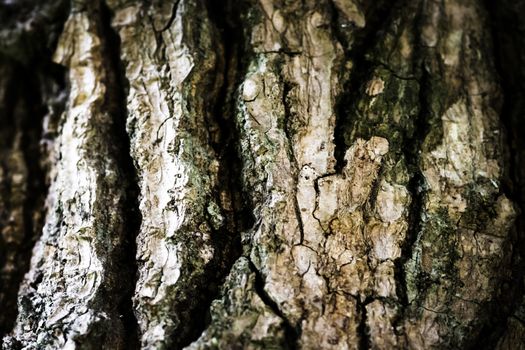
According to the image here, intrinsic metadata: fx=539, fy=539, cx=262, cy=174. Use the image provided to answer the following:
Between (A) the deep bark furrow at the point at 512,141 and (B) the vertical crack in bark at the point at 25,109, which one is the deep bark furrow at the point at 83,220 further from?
(A) the deep bark furrow at the point at 512,141

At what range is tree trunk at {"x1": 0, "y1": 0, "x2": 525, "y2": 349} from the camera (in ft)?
3.75

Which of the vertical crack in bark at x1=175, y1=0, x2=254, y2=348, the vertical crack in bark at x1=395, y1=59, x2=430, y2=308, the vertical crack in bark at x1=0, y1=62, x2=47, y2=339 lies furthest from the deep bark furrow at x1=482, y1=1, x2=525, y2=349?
the vertical crack in bark at x1=0, y1=62, x2=47, y2=339

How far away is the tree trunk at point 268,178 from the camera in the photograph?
1144 mm

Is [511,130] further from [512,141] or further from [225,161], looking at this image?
[225,161]

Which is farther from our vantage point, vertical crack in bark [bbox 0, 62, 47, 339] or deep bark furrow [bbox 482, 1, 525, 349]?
vertical crack in bark [bbox 0, 62, 47, 339]


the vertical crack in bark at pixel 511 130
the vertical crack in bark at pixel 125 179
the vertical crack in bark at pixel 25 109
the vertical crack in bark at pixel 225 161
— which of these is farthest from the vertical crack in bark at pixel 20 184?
the vertical crack in bark at pixel 511 130

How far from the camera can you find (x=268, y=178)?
1.25 m

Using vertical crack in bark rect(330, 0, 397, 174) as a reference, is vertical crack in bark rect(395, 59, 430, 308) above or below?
below

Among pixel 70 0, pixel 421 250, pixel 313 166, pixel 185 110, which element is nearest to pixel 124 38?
pixel 70 0

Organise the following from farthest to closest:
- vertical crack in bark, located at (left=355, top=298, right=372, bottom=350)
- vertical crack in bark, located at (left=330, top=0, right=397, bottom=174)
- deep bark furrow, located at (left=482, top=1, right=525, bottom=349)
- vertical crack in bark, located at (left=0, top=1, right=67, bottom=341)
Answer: vertical crack in bark, located at (left=0, top=1, right=67, bottom=341), vertical crack in bark, located at (left=330, top=0, right=397, bottom=174), deep bark furrow, located at (left=482, top=1, right=525, bottom=349), vertical crack in bark, located at (left=355, top=298, right=372, bottom=350)

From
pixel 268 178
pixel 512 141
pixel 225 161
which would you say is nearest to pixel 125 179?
pixel 225 161

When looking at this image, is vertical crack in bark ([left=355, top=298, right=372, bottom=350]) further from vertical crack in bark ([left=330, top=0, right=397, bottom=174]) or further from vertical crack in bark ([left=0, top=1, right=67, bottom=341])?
vertical crack in bark ([left=0, top=1, right=67, bottom=341])

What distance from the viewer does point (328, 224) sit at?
1.21m

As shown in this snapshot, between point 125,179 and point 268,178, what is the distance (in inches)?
15.0
